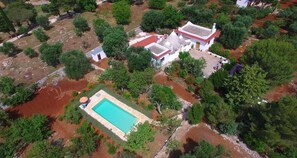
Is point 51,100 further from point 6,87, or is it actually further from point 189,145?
point 189,145

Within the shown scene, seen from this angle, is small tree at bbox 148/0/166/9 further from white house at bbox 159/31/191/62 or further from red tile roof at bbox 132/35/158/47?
white house at bbox 159/31/191/62

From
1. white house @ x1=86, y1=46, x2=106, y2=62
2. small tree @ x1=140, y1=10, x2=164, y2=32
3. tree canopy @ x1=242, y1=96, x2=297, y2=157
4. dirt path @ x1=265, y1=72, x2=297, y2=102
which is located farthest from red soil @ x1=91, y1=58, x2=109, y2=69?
dirt path @ x1=265, y1=72, x2=297, y2=102

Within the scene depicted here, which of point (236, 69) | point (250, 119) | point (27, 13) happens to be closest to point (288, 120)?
point (250, 119)

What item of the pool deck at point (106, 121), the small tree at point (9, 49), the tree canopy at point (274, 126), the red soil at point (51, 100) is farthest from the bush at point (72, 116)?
the tree canopy at point (274, 126)

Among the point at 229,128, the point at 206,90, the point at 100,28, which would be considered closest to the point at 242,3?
the point at 206,90

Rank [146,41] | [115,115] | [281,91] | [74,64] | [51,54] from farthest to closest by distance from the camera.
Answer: [146,41]
[51,54]
[74,64]
[281,91]
[115,115]
